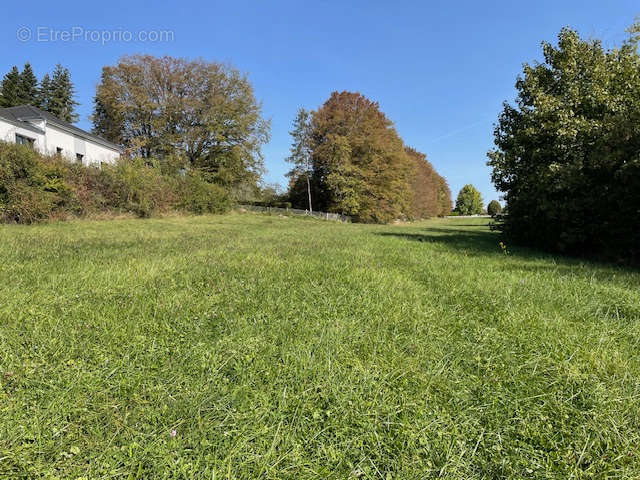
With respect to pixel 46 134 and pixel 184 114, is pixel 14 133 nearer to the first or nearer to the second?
pixel 46 134

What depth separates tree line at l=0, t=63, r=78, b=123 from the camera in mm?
45156

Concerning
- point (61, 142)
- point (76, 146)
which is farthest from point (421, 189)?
point (61, 142)

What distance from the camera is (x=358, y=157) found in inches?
1204

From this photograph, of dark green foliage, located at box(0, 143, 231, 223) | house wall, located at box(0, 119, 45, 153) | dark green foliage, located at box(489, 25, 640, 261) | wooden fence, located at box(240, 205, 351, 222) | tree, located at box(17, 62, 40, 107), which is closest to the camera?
dark green foliage, located at box(489, 25, 640, 261)

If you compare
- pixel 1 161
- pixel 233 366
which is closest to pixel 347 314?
pixel 233 366

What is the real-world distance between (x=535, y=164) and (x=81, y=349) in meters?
11.2

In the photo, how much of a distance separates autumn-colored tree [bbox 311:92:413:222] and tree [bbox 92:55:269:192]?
7.02 metres

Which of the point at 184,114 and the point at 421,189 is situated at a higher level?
the point at 184,114

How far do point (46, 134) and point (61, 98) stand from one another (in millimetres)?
42529

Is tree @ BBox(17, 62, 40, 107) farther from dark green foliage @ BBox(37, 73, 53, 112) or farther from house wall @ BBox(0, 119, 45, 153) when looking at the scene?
house wall @ BBox(0, 119, 45, 153)

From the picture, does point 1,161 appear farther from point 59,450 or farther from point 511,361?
point 511,361

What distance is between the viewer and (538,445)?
4.66ft

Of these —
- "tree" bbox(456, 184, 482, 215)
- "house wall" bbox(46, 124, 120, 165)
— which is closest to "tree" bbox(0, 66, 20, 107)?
"house wall" bbox(46, 124, 120, 165)

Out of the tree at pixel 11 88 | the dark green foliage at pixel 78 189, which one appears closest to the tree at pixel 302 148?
the dark green foliage at pixel 78 189
